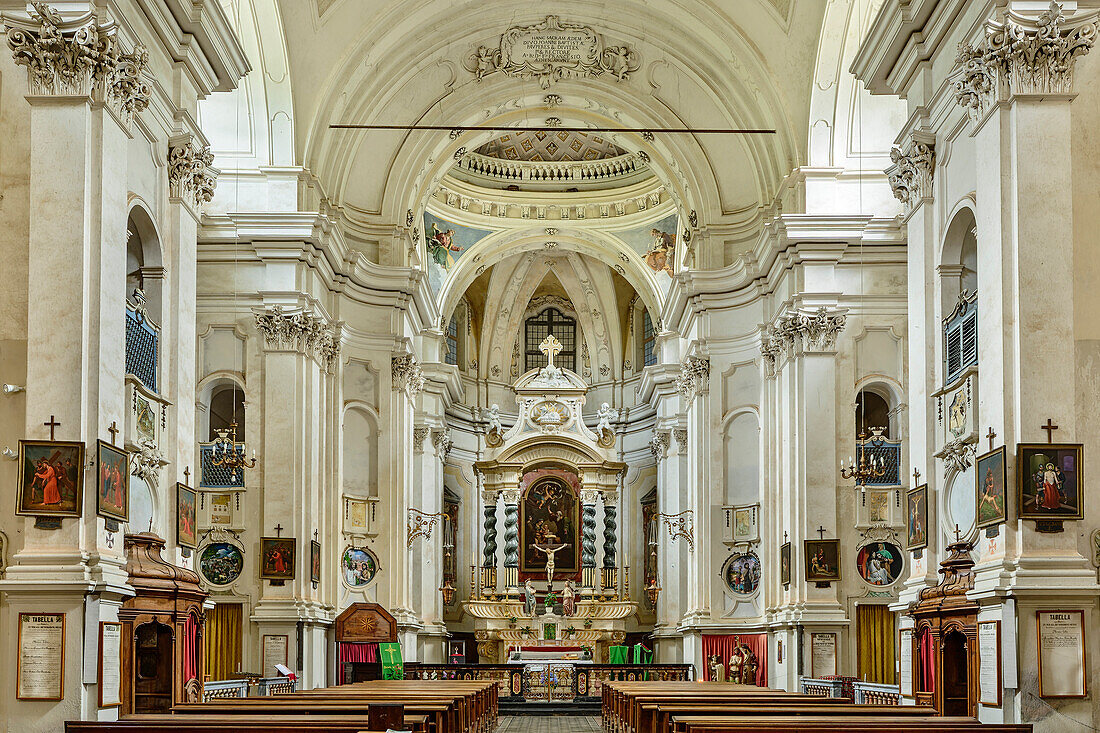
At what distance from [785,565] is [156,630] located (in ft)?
36.9

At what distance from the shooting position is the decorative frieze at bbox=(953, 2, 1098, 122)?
427 inches

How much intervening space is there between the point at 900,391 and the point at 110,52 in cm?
1322

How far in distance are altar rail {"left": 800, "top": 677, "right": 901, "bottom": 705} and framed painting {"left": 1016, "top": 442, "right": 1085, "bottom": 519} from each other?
4.40m

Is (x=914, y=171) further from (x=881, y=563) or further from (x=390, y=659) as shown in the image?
(x=390, y=659)

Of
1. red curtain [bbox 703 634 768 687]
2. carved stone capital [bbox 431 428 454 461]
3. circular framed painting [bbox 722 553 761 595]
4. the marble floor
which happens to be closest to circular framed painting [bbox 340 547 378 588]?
the marble floor

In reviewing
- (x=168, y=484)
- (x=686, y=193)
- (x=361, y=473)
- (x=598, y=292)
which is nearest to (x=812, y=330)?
(x=686, y=193)

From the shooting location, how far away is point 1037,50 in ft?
35.8

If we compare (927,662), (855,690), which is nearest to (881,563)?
(855,690)

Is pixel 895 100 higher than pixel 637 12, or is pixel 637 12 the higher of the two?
pixel 637 12

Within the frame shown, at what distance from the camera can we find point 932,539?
13094mm

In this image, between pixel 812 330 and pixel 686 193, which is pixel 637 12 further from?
pixel 812 330

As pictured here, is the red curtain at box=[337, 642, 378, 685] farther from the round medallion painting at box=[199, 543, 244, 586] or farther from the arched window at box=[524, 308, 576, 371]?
the arched window at box=[524, 308, 576, 371]

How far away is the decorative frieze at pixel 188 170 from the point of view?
13.4m

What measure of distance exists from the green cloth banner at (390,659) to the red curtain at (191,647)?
9.05m
